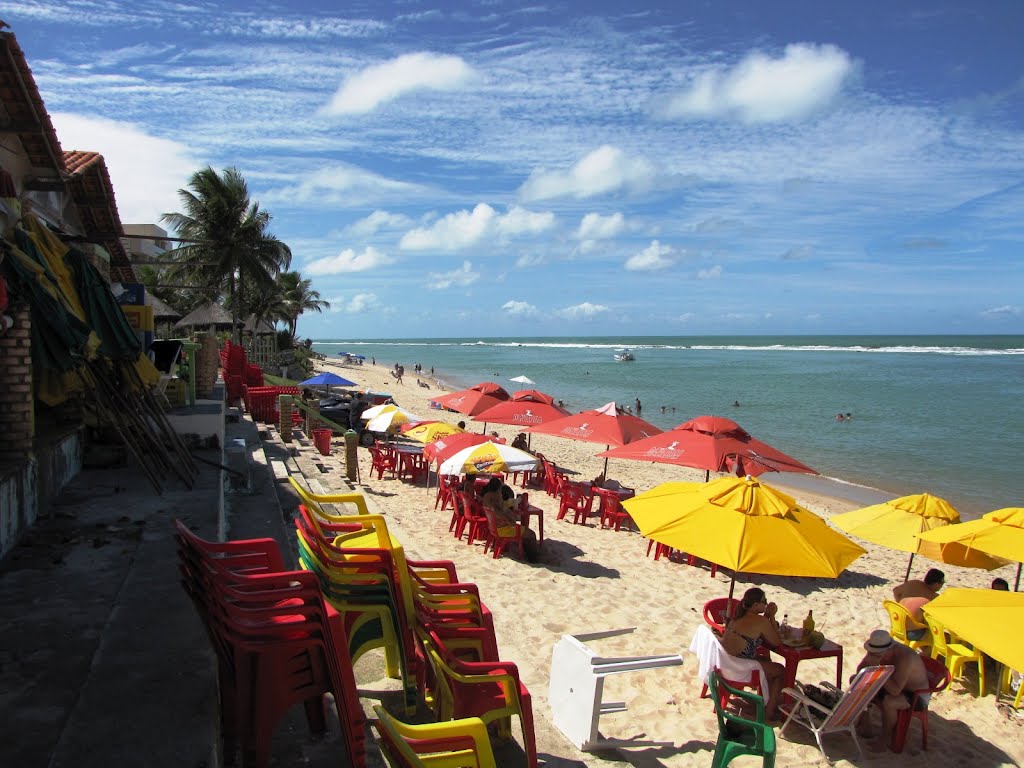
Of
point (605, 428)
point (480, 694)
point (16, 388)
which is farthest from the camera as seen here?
point (605, 428)

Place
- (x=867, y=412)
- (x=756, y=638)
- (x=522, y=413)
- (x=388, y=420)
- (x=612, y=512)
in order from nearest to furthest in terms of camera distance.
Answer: (x=756, y=638)
(x=612, y=512)
(x=522, y=413)
(x=388, y=420)
(x=867, y=412)

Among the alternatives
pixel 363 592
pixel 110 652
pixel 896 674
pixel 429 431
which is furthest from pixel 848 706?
pixel 429 431

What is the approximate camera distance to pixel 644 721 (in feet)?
16.9

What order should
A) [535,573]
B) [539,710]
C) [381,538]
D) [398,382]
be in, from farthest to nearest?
[398,382] < [535,573] < [539,710] < [381,538]

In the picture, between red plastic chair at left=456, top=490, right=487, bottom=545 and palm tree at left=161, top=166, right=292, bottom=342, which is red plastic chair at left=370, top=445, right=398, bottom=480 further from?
palm tree at left=161, top=166, right=292, bottom=342

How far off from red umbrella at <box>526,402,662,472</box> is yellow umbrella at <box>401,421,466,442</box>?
184cm

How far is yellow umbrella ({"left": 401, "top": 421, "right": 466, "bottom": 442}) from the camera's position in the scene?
12.5 meters

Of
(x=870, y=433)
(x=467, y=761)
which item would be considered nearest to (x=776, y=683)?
(x=467, y=761)

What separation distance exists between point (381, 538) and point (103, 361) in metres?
4.15

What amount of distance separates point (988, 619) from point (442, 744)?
388 centimetres

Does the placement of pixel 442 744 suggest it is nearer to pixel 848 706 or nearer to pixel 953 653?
pixel 848 706

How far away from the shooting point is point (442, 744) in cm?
307

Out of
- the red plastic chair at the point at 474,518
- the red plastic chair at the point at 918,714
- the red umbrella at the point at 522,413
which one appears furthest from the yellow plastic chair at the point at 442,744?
the red umbrella at the point at 522,413

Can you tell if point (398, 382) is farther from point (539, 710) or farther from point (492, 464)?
point (539, 710)
